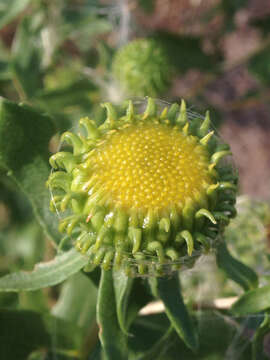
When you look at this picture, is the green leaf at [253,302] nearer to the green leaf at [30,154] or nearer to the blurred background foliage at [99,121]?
the blurred background foliage at [99,121]

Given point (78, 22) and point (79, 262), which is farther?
point (78, 22)

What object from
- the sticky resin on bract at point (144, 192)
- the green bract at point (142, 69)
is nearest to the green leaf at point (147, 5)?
the green bract at point (142, 69)

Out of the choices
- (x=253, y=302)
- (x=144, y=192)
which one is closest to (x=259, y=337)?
(x=253, y=302)

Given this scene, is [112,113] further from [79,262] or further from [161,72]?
[161,72]

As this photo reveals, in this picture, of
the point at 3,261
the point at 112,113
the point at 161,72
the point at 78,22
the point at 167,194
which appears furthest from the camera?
the point at 3,261

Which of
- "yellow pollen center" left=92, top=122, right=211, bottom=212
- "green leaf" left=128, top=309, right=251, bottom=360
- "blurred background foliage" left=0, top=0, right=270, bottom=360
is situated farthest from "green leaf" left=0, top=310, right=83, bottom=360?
"yellow pollen center" left=92, top=122, right=211, bottom=212

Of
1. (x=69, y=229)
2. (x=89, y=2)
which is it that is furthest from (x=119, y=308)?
(x=89, y=2)
